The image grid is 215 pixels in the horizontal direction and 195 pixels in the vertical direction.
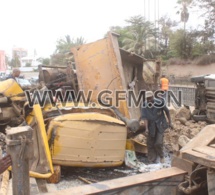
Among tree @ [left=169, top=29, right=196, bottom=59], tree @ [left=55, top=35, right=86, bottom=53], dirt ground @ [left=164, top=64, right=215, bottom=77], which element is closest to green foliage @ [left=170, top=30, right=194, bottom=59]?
tree @ [left=169, top=29, right=196, bottom=59]

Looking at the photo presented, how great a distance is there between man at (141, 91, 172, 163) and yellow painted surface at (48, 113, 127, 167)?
105 centimetres

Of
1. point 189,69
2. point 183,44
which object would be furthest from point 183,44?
point 189,69

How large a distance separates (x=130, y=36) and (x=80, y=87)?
2707cm

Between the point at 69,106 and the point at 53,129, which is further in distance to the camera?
the point at 69,106

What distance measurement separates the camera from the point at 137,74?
774 cm

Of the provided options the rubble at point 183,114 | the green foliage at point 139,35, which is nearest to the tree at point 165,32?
the green foliage at point 139,35

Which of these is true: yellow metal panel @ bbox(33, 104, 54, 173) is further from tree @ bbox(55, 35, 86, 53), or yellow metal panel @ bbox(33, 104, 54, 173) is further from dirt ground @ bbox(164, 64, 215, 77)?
tree @ bbox(55, 35, 86, 53)

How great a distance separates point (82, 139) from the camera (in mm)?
4172

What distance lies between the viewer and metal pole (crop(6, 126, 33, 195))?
1.94m

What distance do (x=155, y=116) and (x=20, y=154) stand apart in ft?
11.6

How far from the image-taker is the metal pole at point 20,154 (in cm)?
194

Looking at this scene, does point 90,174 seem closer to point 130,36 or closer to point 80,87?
point 80,87

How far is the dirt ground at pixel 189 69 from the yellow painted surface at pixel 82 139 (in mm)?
20870

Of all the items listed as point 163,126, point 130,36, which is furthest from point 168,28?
point 163,126
